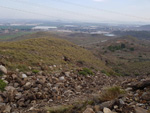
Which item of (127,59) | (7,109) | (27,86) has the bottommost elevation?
(127,59)

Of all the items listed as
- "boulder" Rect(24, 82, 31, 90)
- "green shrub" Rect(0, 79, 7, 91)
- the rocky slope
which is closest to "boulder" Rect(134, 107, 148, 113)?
the rocky slope

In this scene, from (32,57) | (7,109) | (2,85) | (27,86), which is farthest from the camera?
(32,57)

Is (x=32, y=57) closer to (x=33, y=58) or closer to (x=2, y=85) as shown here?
(x=33, y=58)

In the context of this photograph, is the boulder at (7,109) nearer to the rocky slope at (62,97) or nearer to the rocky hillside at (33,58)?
the rocky slope at (62,97)

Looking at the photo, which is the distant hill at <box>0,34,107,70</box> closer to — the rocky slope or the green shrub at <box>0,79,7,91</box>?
the green shrub at <box>0,79,7,91</box>

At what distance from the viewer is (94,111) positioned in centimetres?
375

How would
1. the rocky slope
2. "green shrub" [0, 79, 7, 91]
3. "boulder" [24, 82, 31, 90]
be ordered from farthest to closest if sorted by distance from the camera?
"boulder" [24, 82, 31, 90], "green shrub" [0, 79, 7, 91], the rocky slope

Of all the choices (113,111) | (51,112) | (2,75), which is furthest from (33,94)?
(113,111)

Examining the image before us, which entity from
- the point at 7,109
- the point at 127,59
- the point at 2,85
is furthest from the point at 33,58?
the point at 127,59

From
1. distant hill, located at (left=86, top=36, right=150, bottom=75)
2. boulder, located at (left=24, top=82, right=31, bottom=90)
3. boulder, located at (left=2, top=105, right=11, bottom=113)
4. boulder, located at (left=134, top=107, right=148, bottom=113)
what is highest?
boulder, located at (left=134, top=107, right=148, bottom=113)

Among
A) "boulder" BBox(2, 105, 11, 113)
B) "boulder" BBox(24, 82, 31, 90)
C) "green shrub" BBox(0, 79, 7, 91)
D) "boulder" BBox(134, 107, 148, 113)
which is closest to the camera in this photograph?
"boulder" BBox(134, 107, 148, 113)

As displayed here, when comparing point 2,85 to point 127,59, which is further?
point 127,59

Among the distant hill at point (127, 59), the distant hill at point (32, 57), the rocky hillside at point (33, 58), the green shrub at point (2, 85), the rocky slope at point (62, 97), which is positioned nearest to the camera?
the rocky slope at point (62, 97)

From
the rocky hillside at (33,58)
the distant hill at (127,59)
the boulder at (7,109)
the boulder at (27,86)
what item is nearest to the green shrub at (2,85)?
the boulder at (27,86)
